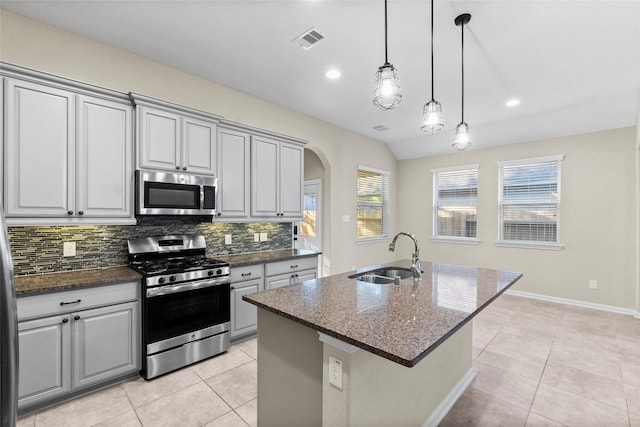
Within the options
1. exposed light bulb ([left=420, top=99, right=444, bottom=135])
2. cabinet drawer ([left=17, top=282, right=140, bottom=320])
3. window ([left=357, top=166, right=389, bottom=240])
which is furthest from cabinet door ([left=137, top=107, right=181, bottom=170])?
window ([left=357, top=166, right=389, bottom=240])

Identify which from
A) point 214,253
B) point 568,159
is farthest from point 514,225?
point 214,253

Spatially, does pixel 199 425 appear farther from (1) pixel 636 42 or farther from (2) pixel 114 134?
(1) pixel 636 42

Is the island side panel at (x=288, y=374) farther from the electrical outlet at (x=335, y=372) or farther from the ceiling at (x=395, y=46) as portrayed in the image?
the ceiling at (x=395, y=46)

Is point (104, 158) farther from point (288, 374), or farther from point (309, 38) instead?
point (288, 374)

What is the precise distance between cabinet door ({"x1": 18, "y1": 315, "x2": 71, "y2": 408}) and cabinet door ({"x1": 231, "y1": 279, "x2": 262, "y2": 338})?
1.34 meters

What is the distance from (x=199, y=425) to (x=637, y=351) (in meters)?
4.21

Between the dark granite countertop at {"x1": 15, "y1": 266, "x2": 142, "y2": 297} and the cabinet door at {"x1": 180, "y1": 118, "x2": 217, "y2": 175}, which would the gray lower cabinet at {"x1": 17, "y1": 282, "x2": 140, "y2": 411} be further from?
the cabinet door at {"x1": 180, "y1": 118, "x2": 217, "y2": 175}

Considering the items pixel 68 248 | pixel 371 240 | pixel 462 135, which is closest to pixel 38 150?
pixel 68 248

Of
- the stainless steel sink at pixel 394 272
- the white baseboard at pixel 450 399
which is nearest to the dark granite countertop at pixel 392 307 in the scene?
the stainless steel sink at pixel 394 272

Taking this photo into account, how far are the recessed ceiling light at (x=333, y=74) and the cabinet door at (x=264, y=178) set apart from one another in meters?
1.03

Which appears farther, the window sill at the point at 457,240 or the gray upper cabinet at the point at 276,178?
the window sill at the point at 457,240

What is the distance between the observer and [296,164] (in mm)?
4160

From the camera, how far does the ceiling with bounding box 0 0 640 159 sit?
233 centimetres

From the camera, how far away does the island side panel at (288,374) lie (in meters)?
1.60
